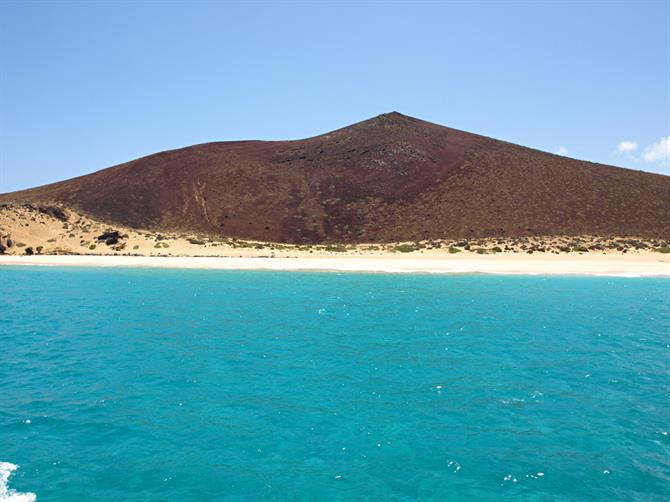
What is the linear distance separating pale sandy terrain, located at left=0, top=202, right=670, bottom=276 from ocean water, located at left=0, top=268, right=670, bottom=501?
19.9 metres

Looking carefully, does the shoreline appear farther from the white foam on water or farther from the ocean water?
the white foam on water

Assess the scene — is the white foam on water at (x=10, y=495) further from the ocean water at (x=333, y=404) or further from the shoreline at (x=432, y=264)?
the shoreline at (x=432, y=264)

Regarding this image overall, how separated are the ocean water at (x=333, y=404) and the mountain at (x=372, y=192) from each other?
4745 cm

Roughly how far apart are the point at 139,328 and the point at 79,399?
298 inches

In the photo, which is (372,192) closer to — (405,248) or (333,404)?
(405,248)

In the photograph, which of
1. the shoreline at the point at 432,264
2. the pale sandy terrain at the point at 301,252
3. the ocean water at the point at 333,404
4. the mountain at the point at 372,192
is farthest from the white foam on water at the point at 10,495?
the mountain at the point at 372,192

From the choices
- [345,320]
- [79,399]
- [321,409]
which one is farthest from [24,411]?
[345,320]

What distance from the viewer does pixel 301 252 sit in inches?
2189

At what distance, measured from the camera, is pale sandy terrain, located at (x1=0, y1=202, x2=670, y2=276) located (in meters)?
40.7

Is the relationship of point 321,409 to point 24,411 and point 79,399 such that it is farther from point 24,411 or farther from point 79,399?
point 24,411

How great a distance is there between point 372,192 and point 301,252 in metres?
28.8

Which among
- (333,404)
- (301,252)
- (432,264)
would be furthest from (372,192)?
(333,404)

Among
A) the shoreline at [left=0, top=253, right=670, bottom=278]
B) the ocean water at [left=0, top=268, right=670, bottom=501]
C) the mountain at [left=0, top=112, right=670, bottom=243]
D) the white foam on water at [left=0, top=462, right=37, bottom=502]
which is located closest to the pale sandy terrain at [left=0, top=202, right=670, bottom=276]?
the shoreline at [left=0, top=253, right=670, bottom=278]

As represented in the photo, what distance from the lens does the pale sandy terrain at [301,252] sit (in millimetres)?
40719
